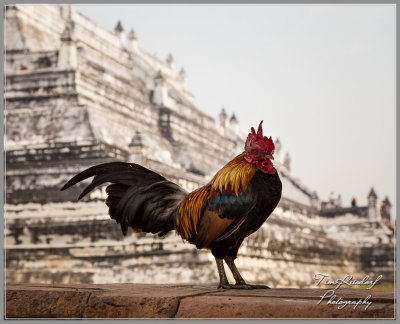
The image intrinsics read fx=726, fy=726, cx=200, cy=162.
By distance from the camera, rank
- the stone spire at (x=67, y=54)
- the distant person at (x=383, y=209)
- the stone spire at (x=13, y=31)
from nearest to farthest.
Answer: the stone spire at (x=67, y=54) → the stone spire at (x=13, y=31) → the distant person at (x=383, y=209)

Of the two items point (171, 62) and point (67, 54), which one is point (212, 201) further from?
point (171, 62)

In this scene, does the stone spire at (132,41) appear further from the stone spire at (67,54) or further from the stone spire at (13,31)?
the stone spire at (67,54)

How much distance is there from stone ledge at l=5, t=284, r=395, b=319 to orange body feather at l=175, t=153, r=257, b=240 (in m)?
0.67

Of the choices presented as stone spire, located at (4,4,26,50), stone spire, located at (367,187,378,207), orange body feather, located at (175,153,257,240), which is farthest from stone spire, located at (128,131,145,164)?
stone spire, located at (367,187,378,207)

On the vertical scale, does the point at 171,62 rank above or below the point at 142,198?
above

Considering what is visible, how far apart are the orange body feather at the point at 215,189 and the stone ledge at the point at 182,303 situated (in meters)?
0.67

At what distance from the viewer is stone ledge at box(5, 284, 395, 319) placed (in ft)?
19.8

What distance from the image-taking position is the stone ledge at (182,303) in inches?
238

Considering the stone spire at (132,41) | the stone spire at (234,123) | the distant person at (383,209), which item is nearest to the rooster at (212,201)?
the distant person at (383,209)

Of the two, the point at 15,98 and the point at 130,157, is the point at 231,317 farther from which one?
the point at 15,98

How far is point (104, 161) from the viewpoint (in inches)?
704

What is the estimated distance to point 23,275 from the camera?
16688 millimetres

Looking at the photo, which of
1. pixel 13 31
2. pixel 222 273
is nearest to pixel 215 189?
pixel 222 273

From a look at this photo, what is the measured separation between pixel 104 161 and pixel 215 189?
1094 centimetres
